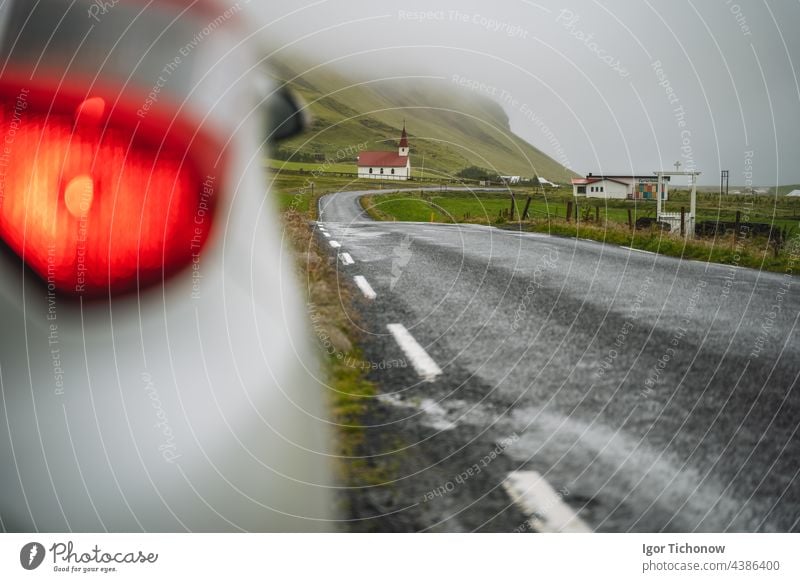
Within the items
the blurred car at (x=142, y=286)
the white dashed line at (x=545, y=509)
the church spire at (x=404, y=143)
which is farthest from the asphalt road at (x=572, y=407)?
the blurred car at (x=142, y=286)

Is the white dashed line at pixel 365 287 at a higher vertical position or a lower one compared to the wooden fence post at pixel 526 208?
lower

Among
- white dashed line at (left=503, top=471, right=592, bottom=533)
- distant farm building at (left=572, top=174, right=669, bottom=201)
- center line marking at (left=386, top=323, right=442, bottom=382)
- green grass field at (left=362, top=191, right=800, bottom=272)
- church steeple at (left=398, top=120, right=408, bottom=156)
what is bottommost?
white dashed line at (left=503, top=471, right=592, bottom=533)

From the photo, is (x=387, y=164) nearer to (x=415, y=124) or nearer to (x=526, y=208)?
(x=415, y=124)

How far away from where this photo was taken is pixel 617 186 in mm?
3477

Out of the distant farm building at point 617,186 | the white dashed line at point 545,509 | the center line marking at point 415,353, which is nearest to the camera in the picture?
the white dashed line at point 545,509

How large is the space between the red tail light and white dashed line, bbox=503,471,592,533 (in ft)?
4.19

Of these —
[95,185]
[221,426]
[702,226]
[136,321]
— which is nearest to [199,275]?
[136,321]

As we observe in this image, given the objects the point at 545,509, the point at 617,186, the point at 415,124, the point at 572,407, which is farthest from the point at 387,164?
the point at 545,509

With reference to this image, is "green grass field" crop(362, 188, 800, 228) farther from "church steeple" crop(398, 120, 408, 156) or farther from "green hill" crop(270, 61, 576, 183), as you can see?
"church steeple" crop(398, 120, 408, 156)

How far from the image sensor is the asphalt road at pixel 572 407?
2088 millimetres

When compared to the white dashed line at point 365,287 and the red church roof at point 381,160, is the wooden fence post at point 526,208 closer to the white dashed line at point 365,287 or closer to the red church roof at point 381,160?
the red church roof at point 381,160

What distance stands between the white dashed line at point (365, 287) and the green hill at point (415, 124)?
1438 mm

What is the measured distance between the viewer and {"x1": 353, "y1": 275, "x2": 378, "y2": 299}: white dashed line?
4.27 metres

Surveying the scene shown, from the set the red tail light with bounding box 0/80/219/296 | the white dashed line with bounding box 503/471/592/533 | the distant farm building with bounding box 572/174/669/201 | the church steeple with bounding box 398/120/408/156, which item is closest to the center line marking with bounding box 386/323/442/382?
the white dashed line with bounding box 503/471/592/533
